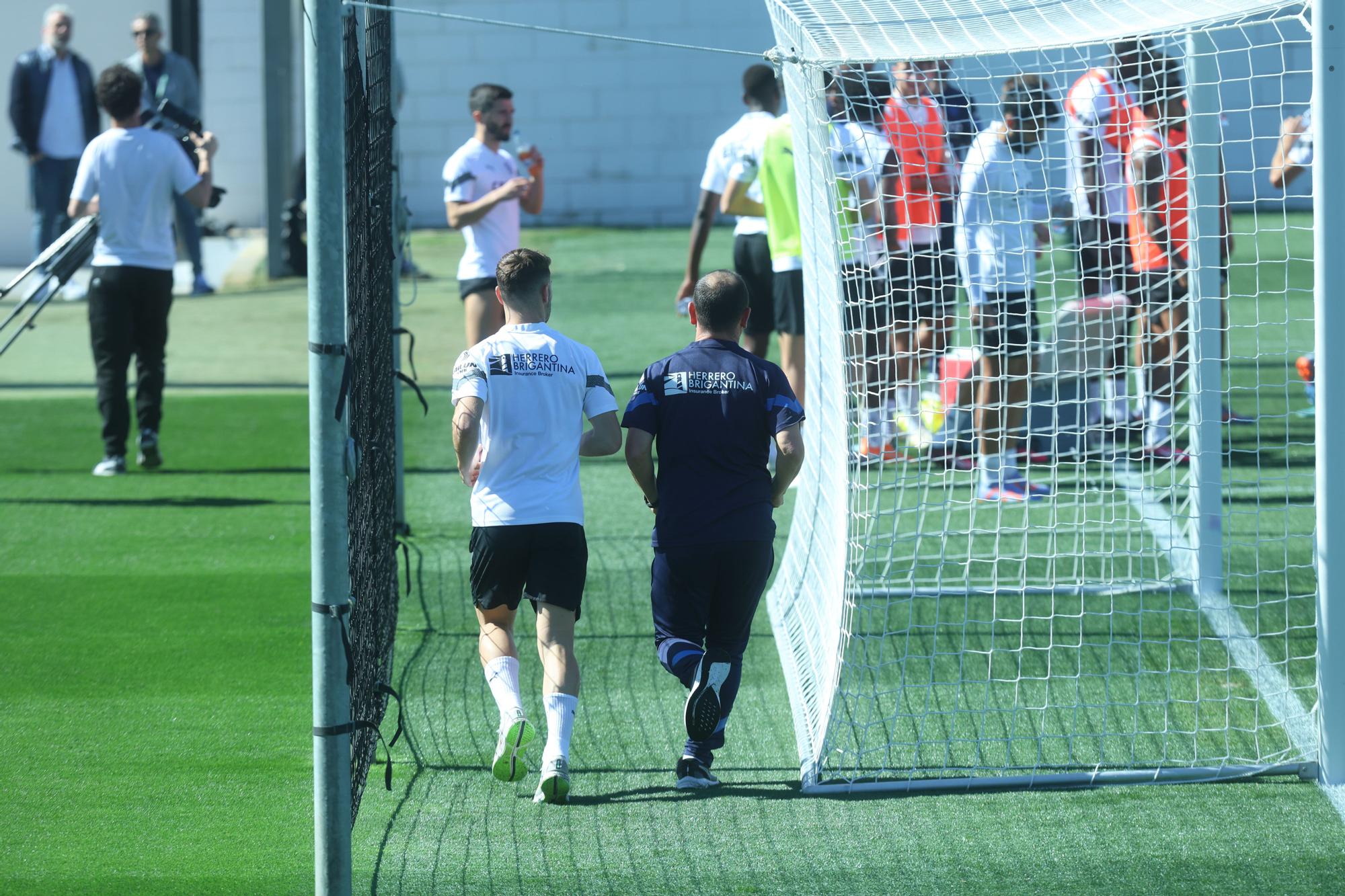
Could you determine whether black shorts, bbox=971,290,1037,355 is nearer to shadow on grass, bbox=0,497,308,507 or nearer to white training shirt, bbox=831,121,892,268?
white training shirt, bbox=831,121,892,268

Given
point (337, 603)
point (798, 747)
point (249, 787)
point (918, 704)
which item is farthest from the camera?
point (918, 704)

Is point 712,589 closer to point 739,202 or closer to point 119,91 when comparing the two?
point 739,202

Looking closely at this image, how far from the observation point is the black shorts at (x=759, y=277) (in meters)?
8.34

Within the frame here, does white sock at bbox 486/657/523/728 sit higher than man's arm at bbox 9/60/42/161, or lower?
lower

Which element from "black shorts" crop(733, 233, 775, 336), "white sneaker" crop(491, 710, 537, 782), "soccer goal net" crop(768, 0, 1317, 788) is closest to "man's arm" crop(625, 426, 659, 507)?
"soccer goal net" crop(768, 0, 1317, 788)

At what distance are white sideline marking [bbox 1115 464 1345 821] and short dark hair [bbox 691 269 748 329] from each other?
1614mm

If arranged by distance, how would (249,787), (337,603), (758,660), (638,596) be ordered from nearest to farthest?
(337,603) < (249,787) < (758,660) < (638,596)

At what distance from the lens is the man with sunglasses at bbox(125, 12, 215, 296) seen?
13.3 m

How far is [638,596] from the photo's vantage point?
6.42m

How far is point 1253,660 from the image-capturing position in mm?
5527

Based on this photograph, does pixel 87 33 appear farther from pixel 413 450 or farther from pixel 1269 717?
pixel 1269 717

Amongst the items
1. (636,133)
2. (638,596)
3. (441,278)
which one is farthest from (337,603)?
(636,133)

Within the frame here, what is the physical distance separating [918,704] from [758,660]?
75 cm

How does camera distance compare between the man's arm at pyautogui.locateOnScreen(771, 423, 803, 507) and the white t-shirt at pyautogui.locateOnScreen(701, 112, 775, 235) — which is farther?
the white t-shirt at pyautogui.locateOnScreen(701, 112, 775, 235)
